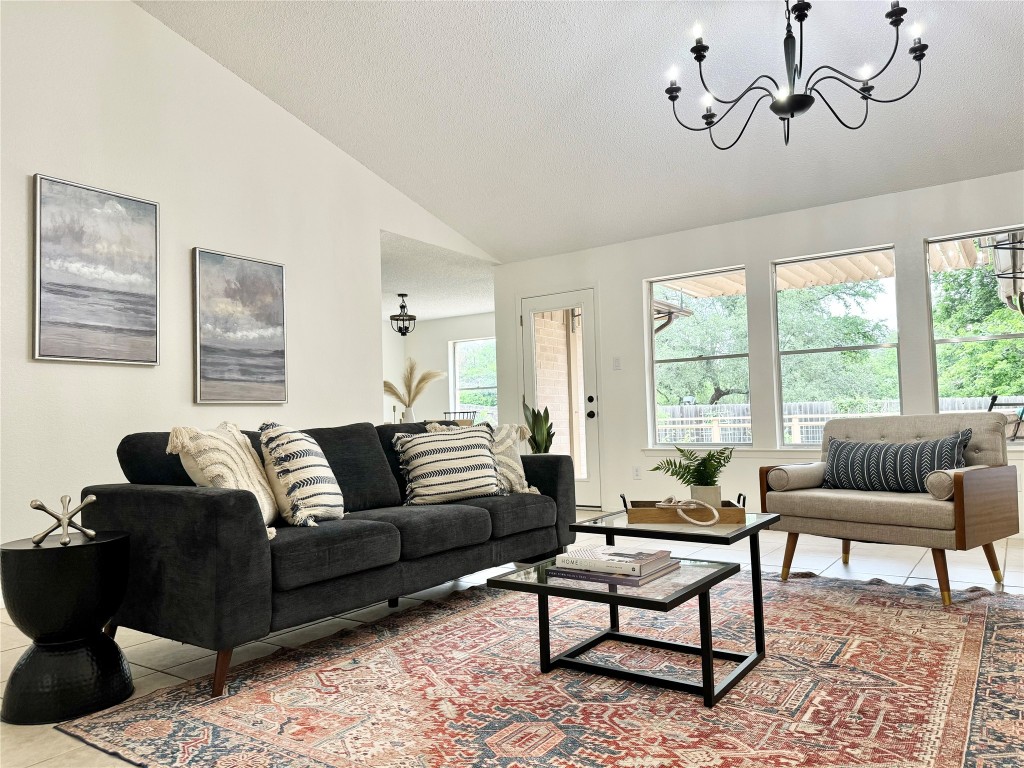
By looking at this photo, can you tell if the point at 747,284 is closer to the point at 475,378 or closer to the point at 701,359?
the point at 701,359

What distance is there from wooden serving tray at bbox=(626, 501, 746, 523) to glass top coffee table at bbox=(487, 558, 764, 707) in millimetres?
233

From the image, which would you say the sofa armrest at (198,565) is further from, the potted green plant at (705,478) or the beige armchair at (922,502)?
the beige armchair at (922,502)

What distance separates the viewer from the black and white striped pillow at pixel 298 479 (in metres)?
2.74

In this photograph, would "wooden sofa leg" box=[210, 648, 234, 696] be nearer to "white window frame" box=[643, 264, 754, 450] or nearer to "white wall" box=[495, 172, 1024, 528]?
"white wall" box=[495, 172, 1024, 528]

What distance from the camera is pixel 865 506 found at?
320cm

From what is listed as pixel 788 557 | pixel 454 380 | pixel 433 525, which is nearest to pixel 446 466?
pixel 433 525

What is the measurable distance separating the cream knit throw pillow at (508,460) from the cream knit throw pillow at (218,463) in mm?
1193

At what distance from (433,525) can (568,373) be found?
3.76 metres

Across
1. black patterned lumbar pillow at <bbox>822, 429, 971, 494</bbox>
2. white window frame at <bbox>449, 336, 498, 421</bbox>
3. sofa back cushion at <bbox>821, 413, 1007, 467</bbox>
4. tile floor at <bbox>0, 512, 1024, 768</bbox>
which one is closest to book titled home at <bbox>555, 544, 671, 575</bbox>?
tile floor at <bbox>0, 512, 1024, 768</bbox>

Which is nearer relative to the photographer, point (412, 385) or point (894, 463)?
point (894, 463)

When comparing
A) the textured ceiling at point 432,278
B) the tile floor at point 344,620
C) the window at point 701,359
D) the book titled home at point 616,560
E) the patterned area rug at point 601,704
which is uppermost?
the textured ceiling at point 432,278

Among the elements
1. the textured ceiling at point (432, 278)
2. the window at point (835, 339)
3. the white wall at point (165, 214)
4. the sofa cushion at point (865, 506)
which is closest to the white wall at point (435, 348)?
the textured ceiling at point (432, 278)

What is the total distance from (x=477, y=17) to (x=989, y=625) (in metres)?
3.78

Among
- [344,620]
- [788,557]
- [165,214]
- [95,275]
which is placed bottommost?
[344,620]
